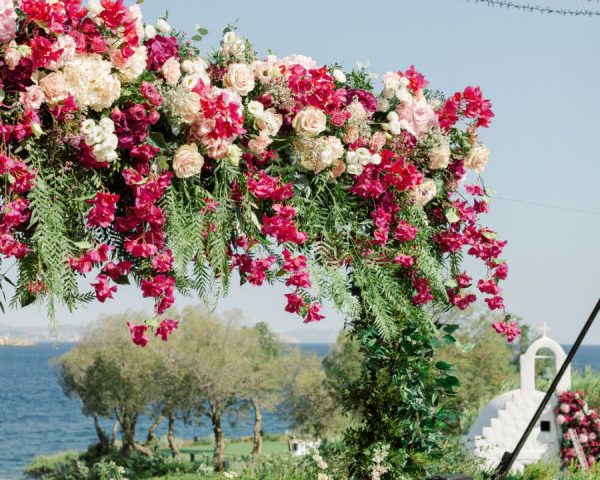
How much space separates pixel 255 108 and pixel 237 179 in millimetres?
339

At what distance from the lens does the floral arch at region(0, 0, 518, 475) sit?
3100 millimetres

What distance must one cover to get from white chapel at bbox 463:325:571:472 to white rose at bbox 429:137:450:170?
6.36 metres

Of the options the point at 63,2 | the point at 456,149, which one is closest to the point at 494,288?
the point at 456,149

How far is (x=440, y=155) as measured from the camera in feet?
13.5

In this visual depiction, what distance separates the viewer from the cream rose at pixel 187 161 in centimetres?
331

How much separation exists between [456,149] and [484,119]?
225 mm

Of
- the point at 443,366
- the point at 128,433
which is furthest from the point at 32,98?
the point at 128,433

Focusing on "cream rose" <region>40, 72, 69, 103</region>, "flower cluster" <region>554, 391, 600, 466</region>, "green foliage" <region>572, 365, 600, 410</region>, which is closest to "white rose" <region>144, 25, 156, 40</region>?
"cream rose" <region>40, 72, 69, 103</region>

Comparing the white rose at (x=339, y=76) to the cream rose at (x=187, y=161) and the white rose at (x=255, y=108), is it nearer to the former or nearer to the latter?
the white rose at (x=255, y=108)

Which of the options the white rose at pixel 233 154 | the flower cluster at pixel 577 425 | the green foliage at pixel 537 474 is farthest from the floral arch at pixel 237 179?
the flower cluster at pixel 577 425

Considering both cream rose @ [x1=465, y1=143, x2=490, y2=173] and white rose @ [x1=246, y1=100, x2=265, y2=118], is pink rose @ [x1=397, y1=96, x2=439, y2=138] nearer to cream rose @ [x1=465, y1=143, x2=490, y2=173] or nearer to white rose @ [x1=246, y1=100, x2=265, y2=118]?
cream rose @ [x1=465, y1=143, x2=490, y2=173]

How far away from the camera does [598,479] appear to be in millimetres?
6586

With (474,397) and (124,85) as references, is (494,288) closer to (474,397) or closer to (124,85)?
(124,85)

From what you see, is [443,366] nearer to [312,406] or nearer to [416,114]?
[416,114]
